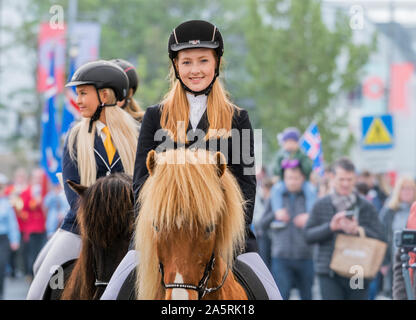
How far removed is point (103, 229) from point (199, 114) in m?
1.13

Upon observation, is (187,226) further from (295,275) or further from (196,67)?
(295,275)

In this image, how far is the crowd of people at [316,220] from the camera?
10141 mm

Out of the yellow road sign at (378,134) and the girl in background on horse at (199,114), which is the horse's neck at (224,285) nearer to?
the girl in background on horse at (199,114)

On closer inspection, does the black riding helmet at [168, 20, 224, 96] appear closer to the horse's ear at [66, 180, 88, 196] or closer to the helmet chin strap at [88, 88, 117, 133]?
the horse's ear at [66, 180, 88, 196]

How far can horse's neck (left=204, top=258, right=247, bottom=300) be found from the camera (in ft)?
14.0

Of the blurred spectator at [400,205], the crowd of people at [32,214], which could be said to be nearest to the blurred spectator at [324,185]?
the blurred spectator at [400,205]

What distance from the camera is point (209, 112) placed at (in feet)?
16.6

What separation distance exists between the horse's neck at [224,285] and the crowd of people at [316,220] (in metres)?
5.53

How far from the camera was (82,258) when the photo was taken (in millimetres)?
5691

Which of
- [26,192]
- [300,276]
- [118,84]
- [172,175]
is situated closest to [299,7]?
[26,192]

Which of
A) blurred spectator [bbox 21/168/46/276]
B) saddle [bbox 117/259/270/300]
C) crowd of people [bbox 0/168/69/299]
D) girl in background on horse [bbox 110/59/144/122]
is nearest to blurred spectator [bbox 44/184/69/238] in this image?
crowd of people [bbox 0/168/69/299]

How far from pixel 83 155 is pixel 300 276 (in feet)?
21.0

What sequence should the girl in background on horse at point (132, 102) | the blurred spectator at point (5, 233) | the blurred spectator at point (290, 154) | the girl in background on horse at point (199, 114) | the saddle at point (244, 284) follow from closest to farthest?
the saddle at point (244, 284), the girl in background on horse at point (199, 114), the girl in background on horse at point (132, 102), the blurred spectator at point (290, 154), the blurred spectator at point (5, 233)
